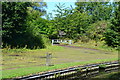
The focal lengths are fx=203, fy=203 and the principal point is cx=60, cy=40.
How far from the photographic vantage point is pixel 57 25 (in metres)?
39.6

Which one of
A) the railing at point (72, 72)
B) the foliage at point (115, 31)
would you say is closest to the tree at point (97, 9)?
the foliage at point (115, 31)

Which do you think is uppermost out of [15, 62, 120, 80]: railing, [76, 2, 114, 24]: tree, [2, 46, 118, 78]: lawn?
[76, 2, 114, 24]: tree

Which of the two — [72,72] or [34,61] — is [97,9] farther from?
[72,72]

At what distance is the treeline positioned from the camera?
21453mm

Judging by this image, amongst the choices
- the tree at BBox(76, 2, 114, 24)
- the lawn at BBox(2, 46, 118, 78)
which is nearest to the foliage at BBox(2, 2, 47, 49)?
the lawn at BBox(2, 46, 118, 78)

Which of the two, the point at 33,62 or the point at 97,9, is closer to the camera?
the point at 33,62

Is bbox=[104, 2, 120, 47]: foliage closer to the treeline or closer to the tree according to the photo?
the treeline

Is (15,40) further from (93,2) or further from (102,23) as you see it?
(93,2)

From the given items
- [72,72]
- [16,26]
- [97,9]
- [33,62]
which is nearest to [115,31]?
[16,26]

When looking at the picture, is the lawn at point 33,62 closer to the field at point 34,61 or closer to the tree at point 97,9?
the field at point 34,61

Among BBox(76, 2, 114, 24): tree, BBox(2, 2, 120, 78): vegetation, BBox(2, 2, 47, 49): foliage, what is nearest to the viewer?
BBox(2, 2, 120, 78): vegetation

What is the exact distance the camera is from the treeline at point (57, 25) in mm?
21453

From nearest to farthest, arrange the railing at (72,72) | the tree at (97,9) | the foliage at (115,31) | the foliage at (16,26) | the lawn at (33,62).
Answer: the railing at (72,72), the lawn at (33,62), the foliage at (16,26), the foliage at (115,31), the tree at (97,9)

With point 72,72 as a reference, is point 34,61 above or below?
above
